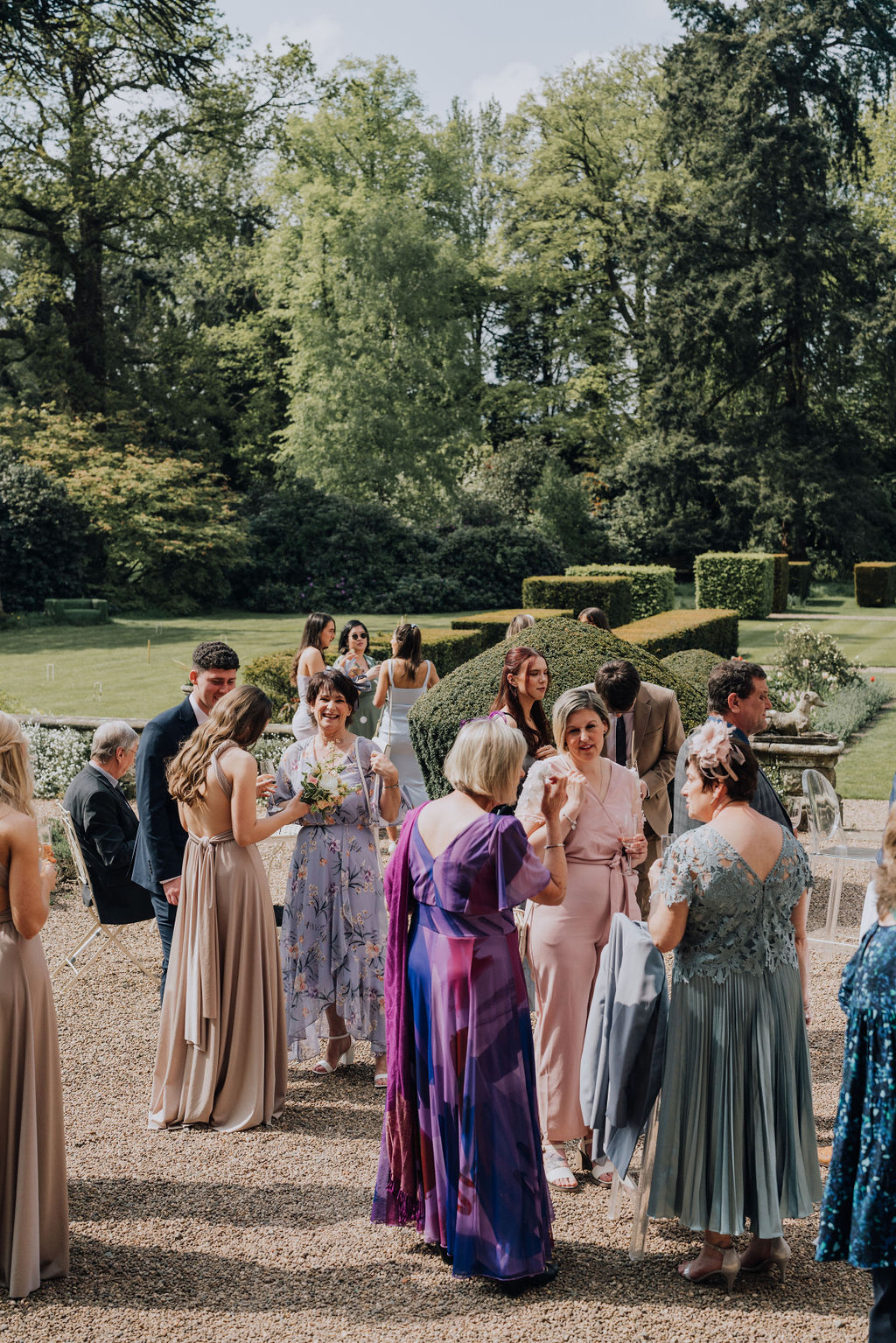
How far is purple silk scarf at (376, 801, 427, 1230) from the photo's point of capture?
363 centimetres

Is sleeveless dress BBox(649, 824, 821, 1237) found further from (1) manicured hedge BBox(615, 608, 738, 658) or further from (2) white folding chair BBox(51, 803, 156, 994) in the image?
(1) manicured hedge BBox(615, 608, 738, 658)

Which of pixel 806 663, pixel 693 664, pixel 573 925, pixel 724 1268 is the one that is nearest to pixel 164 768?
pixel 573 925

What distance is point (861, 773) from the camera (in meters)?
11.5

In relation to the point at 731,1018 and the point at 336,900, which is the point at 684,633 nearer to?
the point at 336,900

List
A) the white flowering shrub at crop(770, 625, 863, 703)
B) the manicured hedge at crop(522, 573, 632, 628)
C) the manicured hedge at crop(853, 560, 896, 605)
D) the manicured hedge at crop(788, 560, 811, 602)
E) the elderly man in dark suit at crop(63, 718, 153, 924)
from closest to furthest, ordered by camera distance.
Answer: the elderly man in dark suit at crop(63, 718, 153, 924), the white flowering shrub at crop(770, 625, 863, 703), the manicured hedge at crop(522, 573, 632, 628), the manicured hedge at crop(853, 560, 896, 605), the manicured hedge at crop(788, 560, 811, 602)

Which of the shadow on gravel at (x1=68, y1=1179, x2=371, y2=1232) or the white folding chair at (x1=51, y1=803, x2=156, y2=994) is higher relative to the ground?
the white folding chair at (x1=51, y1=803, x2=156, y2=994)

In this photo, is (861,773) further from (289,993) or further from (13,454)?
(13,454)

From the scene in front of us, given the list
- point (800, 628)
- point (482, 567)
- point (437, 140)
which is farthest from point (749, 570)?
point (437, 140)

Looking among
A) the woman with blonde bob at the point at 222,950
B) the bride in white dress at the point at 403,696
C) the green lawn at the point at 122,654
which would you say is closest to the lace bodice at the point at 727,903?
the woman with blonde bob at the point at 222,950

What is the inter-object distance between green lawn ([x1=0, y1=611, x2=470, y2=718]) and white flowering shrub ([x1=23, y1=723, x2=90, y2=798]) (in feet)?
7.26

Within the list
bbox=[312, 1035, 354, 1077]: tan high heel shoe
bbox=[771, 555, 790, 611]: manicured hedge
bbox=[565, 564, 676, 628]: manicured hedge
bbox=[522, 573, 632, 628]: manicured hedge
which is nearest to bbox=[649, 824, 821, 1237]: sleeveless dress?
bbox=[312, 1035, 354, 1077]: tan high heel shoe

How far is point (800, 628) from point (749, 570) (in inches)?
466

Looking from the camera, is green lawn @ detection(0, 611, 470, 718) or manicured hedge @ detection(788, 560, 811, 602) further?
manicured hedge @ detection(788, 560, 811, 602)

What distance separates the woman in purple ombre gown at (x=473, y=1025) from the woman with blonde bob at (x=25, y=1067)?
1082mm
